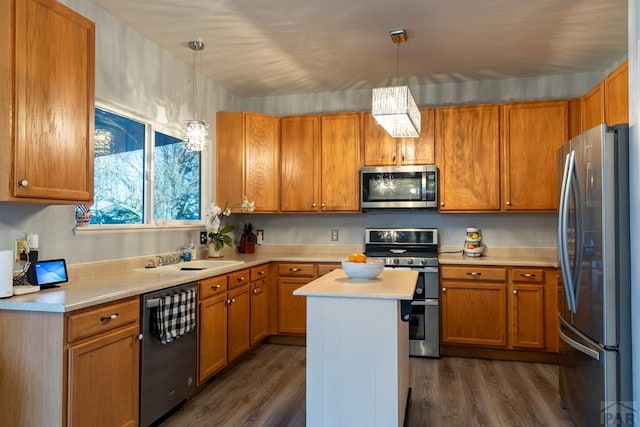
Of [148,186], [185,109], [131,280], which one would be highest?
[185,109]

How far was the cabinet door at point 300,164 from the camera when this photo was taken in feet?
15.0

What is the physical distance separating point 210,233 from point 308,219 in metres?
1.22

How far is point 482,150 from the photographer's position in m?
4.19

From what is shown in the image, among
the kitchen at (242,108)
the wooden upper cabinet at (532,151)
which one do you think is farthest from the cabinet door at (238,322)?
the wooden upper cabinet at (532,151)

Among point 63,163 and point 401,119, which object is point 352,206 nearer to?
point 401,119

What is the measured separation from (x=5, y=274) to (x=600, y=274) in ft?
9.34

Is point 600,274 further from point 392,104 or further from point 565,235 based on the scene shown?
point 392,104

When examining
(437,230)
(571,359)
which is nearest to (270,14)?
(437,230)

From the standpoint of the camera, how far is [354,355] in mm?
2268

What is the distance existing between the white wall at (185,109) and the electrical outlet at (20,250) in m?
0.04

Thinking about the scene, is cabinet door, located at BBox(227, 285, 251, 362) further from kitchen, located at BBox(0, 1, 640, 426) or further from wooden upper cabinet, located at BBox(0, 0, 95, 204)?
wooden upper cabinet, located at BBox(0, 0, 95, 204)

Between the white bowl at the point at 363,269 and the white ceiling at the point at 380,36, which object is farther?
the white ceiling at the point at 380,36

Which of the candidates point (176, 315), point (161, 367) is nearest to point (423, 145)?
point (176, 315)

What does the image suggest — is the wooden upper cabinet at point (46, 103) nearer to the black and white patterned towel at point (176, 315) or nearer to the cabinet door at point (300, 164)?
the black and white patterned towel at point (176, 315)
